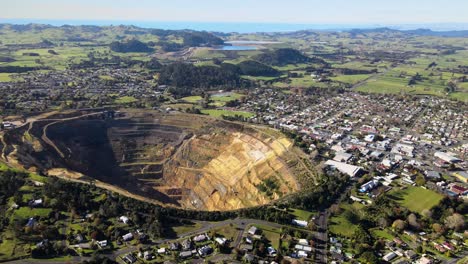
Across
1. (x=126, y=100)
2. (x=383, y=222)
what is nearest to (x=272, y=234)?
(x=383, y=222)

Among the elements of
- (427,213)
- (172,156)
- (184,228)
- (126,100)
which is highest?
(126,100)

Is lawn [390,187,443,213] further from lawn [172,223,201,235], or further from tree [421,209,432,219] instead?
lawn [172,223,201,235]

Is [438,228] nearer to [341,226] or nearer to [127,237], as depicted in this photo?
[341,226]

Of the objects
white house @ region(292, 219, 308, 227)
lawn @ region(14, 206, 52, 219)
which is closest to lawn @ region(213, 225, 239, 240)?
white house @ region(292, 219, 308, 227)

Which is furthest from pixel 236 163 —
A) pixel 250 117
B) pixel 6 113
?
pixel 6 113

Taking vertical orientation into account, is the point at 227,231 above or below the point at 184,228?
above

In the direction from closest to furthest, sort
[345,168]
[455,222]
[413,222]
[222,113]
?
[455,222] < [413,222] < [345,168] < [222,113]

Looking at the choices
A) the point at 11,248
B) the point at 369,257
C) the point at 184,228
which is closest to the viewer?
the point at 369,257

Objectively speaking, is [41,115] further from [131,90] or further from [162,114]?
[131,90]
